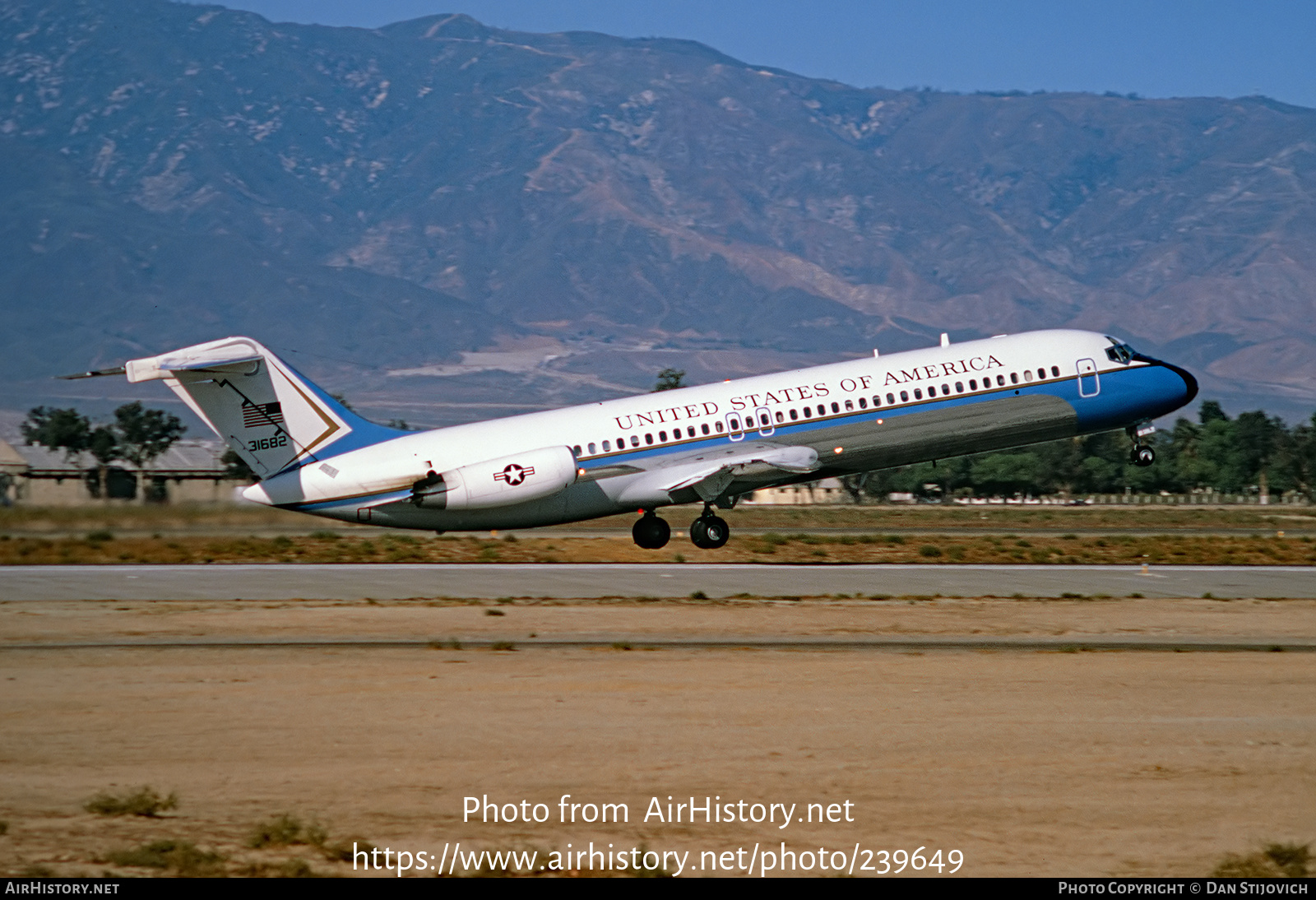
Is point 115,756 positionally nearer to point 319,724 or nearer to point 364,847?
point 319,724

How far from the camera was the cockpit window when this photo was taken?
4130 centimetres

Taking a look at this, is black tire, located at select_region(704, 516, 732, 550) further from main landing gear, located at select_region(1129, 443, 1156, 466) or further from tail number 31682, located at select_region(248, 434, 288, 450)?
tail number 31682, located at select_region(248, 434, 288, 450)

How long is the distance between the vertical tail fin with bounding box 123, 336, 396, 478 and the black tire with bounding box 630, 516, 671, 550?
7748 mm

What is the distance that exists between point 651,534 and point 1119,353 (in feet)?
42.8

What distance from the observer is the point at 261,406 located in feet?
119

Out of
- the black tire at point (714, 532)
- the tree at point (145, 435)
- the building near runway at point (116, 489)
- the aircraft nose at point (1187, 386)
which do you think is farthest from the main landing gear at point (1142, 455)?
the tree at point (145, 435)

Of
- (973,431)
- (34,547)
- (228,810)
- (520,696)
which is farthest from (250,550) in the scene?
(228,810)

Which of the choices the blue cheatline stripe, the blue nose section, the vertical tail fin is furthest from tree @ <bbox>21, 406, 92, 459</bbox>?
the blue nose section

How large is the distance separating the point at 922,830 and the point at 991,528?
1945 inches

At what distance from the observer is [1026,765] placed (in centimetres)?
1762

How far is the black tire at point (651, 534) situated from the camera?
41750 millimetres

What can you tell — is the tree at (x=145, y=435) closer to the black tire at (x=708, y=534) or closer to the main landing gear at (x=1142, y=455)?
the black tire at (x=708, y=534)

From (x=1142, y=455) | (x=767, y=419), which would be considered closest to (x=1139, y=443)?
(x=1142, y=455)

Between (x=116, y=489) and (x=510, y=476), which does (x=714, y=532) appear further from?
(x=116, y=489)
